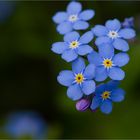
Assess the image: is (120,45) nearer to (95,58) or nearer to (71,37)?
(95,58)

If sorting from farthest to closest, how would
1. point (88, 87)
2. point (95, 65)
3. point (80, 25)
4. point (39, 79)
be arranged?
1. point (39, 79)
2. point (80, 25)
3. point (95, 65)
4. point (88, 87)

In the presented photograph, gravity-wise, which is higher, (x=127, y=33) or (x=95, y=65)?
(x=127, y=33)

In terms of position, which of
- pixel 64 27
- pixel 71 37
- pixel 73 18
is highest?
pixel 73 18

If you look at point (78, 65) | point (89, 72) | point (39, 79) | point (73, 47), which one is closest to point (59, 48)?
point (73, 47)

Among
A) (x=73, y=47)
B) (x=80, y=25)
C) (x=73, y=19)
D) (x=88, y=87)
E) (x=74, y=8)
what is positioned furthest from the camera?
(x=74, y=8)

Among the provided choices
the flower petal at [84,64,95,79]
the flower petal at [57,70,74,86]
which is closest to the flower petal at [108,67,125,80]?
the flower petal at [84,64,95,79]

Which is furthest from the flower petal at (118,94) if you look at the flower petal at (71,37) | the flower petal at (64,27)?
the flower petal at (64,27)

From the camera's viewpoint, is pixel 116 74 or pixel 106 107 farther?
pixel 106 107
